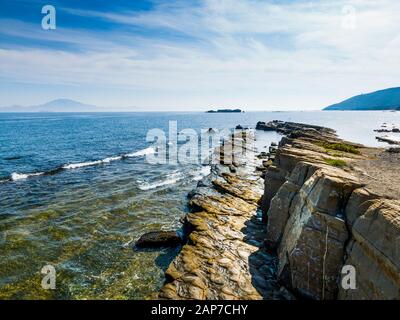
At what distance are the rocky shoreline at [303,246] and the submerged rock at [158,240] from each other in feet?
4.23

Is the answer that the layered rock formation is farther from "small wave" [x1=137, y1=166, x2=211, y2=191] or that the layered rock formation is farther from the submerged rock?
"small wave" [x1=137, y1=166, x2=211, y2=191]

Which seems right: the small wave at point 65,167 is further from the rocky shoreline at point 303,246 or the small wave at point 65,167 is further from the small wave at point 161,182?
the rocky shoreline at point 303,246

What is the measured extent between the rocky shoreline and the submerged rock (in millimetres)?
1288

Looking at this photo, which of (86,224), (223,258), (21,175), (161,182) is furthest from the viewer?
(21,175)

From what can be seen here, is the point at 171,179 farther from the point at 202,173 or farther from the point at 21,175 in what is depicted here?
the point at 21,175

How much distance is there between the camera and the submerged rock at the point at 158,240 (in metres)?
20.5

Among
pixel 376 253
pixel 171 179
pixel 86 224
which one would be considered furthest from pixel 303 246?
pixel 171 179

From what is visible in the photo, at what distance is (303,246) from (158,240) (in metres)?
11.0

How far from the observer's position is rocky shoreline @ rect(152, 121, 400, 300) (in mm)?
10070

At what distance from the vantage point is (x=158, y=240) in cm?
2067

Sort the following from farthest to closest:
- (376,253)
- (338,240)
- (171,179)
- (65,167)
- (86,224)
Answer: (65,167)
(171,179)
(86,224)
(338,240)
(376,253)

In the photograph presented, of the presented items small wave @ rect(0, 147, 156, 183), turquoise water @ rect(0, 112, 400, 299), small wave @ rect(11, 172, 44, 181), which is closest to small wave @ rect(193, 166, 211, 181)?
turquoise water @ rect(0, 112, 400, 299)
